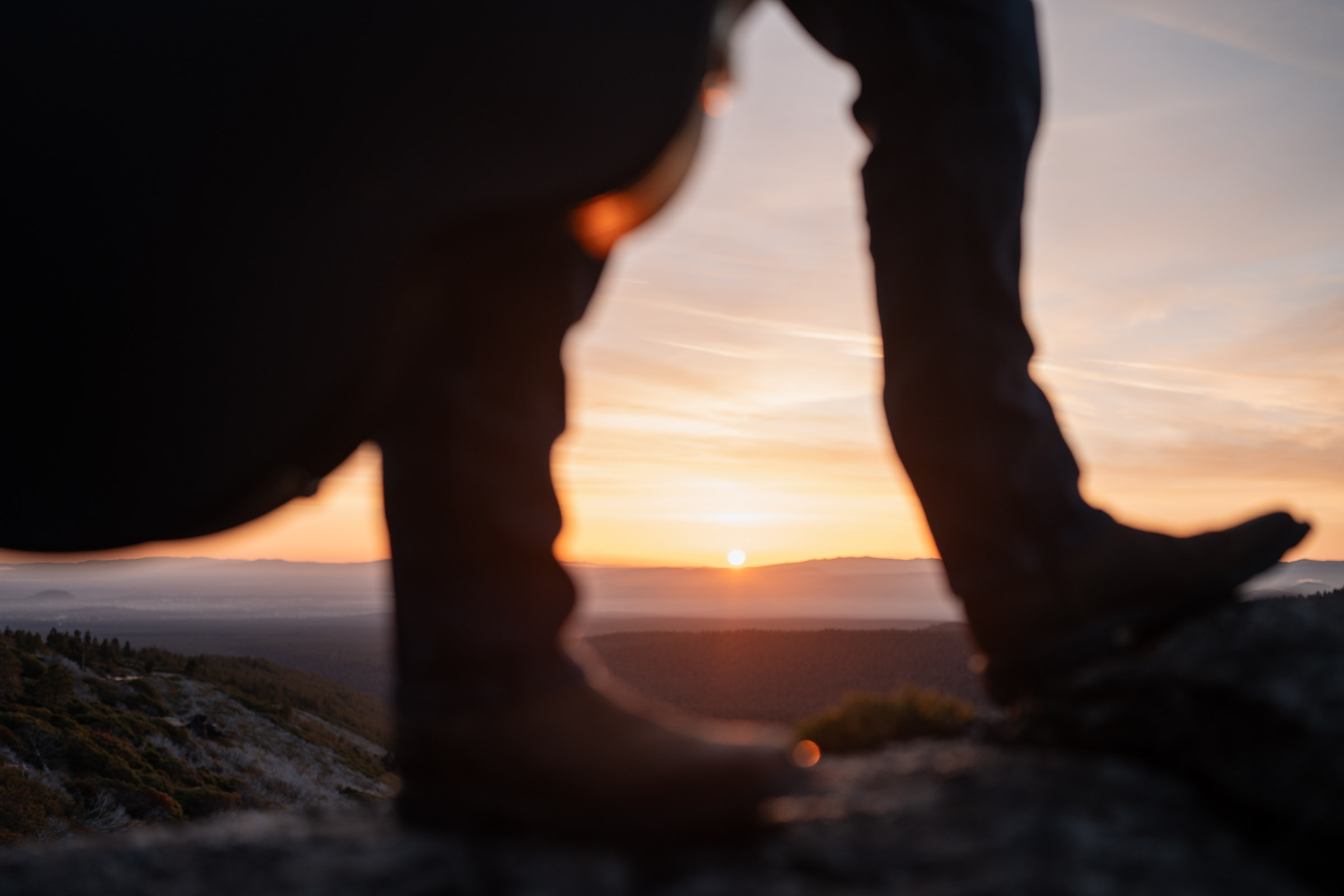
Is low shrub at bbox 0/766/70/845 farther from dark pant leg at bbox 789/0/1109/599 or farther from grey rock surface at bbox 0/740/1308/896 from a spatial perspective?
dark pant leg at bbox 789/0/1109/599

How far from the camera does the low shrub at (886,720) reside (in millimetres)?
2697

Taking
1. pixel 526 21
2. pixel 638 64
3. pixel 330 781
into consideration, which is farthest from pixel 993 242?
pixel 330 781

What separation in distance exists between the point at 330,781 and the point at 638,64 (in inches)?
657

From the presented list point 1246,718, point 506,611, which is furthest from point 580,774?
point 1246,718

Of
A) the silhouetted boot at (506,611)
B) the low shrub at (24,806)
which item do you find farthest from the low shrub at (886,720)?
the low shrub at (24,806)

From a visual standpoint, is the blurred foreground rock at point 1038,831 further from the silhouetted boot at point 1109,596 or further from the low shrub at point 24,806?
the low shrub at point 24,806

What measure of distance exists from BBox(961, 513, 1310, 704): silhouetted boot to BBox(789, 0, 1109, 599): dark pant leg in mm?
53

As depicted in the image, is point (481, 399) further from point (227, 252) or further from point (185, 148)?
point (185, 148)

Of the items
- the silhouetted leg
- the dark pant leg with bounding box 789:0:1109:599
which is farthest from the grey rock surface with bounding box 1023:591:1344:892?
the dark pant leg with bounding box 789:0:1109:599

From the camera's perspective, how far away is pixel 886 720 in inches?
110

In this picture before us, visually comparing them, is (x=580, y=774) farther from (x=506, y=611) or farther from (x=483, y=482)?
(x=483, y=482)

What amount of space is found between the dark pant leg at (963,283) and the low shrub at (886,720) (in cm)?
75

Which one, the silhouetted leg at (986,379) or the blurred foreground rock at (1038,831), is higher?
the silhouetted leg at (986,379)

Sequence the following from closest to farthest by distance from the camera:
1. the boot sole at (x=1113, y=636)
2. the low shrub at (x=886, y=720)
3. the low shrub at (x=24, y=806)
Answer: the boot sole at (x=1113, y=636)
the low shrub at (x=886, y=720)
the low shrub at (x=24, y=806)
